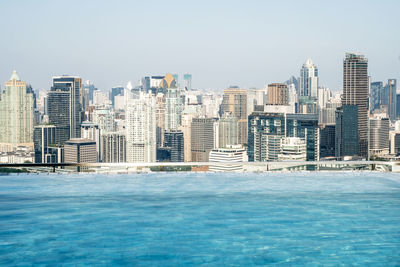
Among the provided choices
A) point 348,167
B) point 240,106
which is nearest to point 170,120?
point 240,106

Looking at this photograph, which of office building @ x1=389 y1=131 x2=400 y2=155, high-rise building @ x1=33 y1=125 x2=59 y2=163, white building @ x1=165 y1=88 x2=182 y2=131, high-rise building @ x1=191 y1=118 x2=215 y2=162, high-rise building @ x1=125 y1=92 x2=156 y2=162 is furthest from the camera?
white building @ x1=165 y1=88 x2=182 y2=131

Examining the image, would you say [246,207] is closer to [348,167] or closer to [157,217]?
[157,217]

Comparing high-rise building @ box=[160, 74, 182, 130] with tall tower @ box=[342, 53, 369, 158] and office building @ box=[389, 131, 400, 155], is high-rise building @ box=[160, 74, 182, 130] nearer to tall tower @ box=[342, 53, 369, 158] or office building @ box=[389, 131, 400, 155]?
tall tower @ box=[342, 53, 369, 158]

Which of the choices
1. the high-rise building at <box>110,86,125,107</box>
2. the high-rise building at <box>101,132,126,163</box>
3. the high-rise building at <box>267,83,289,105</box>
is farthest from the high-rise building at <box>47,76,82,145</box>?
the high-rise building at <box>267,83,289,105</box>

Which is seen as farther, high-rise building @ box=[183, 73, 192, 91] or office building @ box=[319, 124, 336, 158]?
high-rise building @ box=[183, 73, 192, 91]

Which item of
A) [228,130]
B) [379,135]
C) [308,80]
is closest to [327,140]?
[379,135]

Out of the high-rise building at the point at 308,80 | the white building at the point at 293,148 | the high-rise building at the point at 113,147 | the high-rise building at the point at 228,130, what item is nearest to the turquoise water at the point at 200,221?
the high-rise building at the point at 113,147
